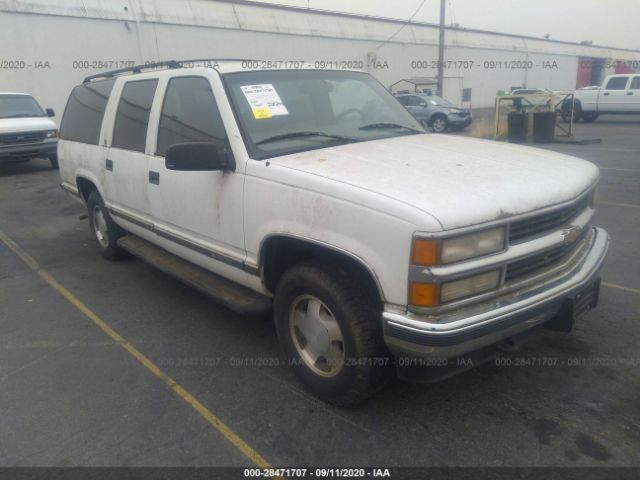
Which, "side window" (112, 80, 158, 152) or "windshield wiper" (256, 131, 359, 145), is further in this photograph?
"side window" (112, 80, 158, 152)

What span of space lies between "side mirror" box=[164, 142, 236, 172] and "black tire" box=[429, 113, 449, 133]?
1845 cm

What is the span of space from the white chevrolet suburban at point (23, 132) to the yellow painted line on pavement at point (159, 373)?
23.9 ft

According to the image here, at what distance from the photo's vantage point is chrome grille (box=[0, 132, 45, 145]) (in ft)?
38.3

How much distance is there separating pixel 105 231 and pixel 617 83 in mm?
23489

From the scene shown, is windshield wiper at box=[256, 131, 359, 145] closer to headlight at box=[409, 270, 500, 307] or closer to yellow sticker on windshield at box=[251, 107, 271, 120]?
yellow sticker on windshield at box=[251, 107, 271, 120]

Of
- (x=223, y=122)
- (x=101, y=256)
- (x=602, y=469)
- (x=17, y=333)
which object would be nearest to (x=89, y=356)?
(x=17, y=333)

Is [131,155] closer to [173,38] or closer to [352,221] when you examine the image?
[352,221]

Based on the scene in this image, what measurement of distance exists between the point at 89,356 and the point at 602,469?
321 centimetres

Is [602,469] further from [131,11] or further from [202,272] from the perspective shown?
[131,11]

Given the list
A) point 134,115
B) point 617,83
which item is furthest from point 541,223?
point 617,83

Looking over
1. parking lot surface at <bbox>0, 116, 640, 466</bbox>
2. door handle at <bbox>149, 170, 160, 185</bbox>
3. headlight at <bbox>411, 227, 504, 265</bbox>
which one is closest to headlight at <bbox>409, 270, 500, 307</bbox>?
headlight at <bbox>411, 227, 504, 265</bbox>

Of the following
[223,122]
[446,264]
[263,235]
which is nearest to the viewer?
[446,264]

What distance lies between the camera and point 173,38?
21297mm

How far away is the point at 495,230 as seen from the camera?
2424 mm
